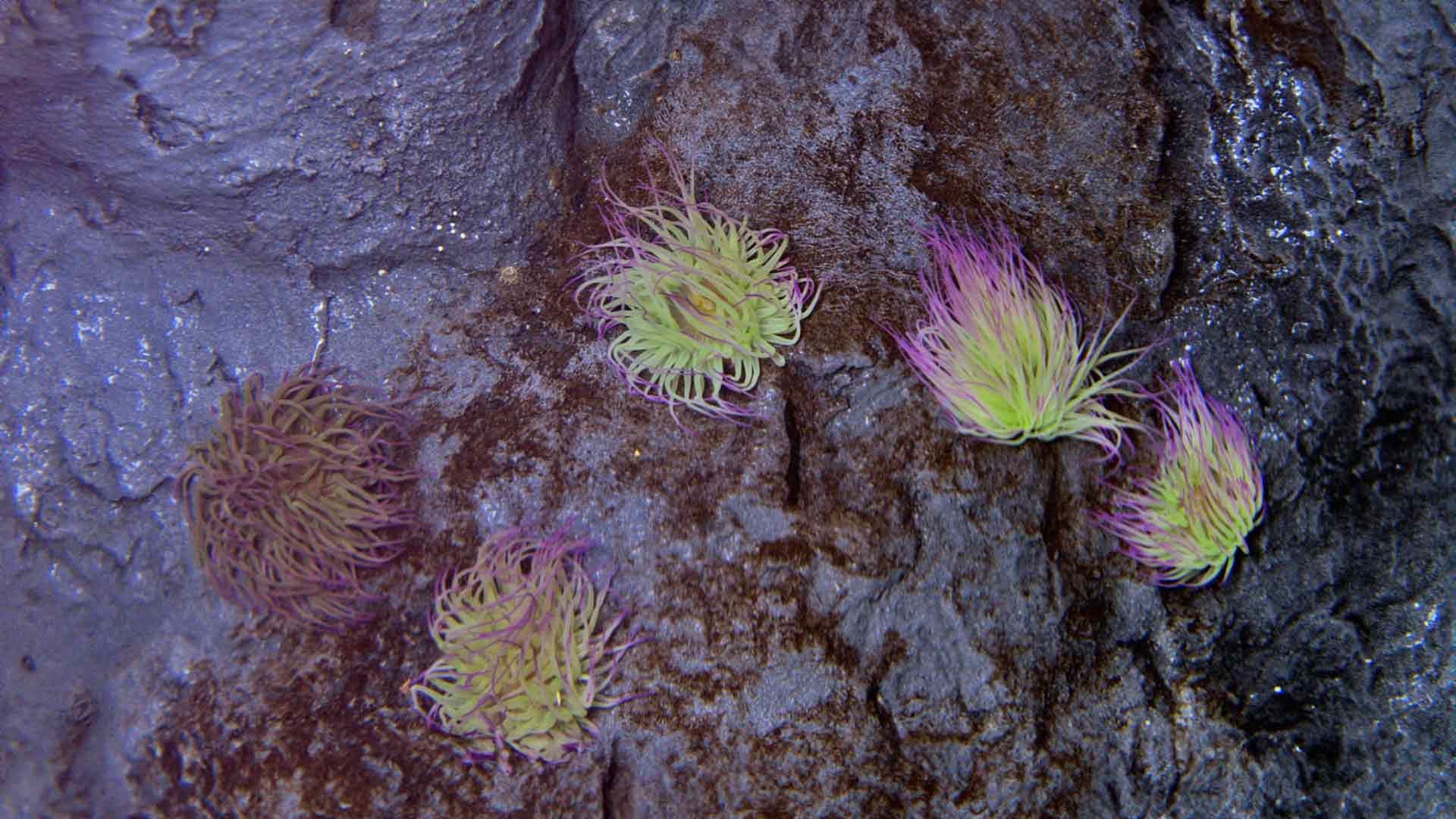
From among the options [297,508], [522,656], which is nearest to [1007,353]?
[522,656]

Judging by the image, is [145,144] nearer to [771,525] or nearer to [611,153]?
[611,153]

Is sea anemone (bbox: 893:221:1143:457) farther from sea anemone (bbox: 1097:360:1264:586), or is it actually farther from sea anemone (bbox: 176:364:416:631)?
sea anemone (bbox: 176:364:416:631)

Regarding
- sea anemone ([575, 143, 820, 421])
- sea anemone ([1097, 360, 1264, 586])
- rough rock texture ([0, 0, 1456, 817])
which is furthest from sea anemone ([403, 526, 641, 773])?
sea anemone ([1097, 360, 1264, 586])

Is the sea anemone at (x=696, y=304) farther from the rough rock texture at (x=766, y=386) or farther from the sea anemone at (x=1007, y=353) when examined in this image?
the sea anemone at (x=1007, y=353)

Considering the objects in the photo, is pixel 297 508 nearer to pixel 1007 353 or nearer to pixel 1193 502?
pixel 1007 353

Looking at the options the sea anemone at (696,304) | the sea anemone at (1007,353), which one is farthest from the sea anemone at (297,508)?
the sea anemone at (1007,353)
